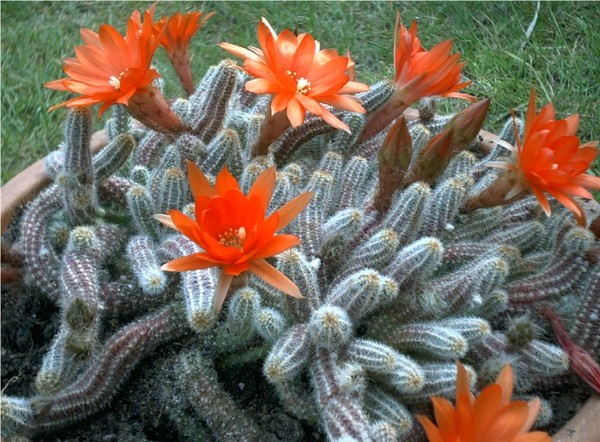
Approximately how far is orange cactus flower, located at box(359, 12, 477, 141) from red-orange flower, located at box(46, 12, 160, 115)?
0.49 meters

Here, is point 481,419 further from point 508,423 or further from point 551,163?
point 551,163

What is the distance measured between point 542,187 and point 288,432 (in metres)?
0.62

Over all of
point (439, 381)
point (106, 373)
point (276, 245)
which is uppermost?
point (276, 245)

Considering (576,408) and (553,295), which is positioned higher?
(553,295)

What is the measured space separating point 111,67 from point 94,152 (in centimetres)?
42

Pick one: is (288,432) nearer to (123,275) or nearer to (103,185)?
(123,275)

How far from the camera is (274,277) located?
109 cm

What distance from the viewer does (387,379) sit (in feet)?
3.96

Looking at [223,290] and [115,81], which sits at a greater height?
[115,81]

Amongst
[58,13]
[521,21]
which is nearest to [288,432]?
[521,21]

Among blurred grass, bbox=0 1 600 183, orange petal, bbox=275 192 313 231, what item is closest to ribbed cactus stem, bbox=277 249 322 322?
orange petal, bbox=275 192 313 231

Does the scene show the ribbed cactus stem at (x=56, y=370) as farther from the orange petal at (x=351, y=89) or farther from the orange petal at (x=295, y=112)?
the orange petal at (x=351, y=89)

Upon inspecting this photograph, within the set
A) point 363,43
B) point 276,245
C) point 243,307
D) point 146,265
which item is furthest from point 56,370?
point 363,43

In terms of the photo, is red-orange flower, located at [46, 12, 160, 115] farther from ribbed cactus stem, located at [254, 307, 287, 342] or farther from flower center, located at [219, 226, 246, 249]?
ribbed cactus stem, located at [254, 307, 287, 342]
